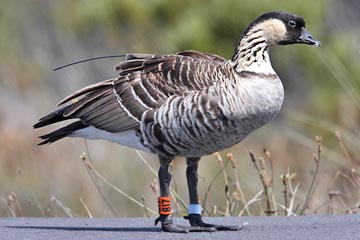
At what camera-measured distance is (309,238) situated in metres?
8.38

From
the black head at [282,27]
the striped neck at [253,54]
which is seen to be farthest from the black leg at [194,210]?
the black head at [282,27]

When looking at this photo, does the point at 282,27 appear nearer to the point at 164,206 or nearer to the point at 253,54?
the point at 253,54

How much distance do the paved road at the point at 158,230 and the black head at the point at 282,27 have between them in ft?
4.81

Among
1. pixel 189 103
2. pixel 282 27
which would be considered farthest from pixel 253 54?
pixel 189 103

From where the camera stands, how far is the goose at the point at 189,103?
8.73 meters

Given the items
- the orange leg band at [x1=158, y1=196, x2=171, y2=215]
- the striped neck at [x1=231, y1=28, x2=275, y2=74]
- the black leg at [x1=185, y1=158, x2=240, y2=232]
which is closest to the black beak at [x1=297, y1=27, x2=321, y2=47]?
the striped neck at [x1=231, y1=28, x2=275, y2=74]

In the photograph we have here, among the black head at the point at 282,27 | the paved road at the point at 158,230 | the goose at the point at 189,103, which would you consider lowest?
the paved road at the point at 158,230

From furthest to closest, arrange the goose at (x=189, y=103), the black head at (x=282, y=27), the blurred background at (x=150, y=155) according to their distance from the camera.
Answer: the blurred background at (x=150, y=155), the black head at (x=282, y=27), the goose at (x=189, y=103)

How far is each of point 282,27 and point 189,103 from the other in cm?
102

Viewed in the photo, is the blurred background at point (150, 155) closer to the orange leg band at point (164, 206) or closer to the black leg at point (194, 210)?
the black leg at point (194, 210)

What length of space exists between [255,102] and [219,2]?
1162 cm

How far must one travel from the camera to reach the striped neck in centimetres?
897

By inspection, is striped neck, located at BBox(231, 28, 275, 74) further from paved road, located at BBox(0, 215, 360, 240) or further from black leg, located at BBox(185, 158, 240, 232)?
paved road, located at BBox(0, 215, 360, 240)

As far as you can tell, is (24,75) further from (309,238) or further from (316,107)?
(309,238)
